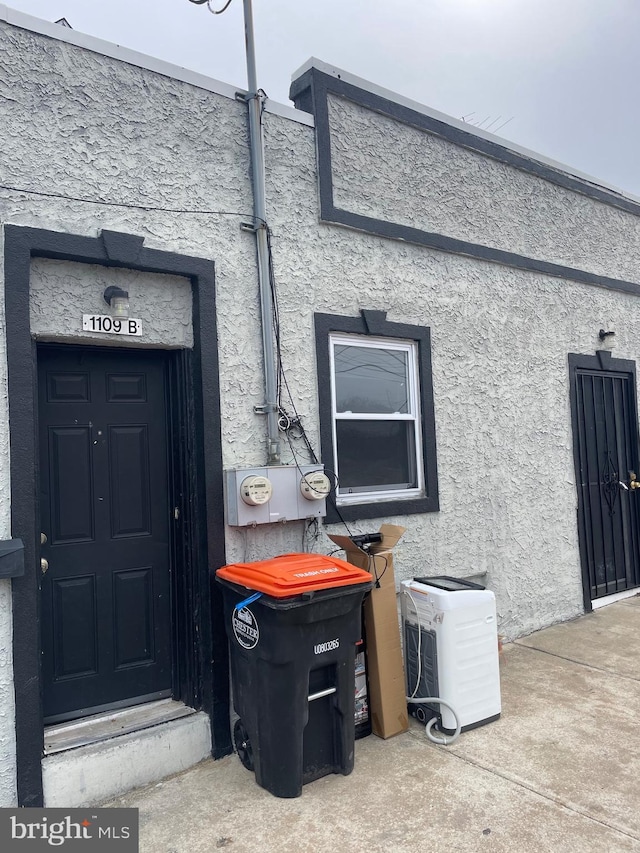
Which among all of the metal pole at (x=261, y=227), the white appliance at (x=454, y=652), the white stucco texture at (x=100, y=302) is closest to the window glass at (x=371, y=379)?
the metal pole at (x=261, y=227)

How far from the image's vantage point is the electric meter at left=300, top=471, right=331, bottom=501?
444 cm

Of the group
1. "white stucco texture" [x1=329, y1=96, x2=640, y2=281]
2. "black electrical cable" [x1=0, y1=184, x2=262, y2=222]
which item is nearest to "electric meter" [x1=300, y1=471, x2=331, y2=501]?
"black electrical cable" [x1=0, y1=184, x2=262, y2=222]

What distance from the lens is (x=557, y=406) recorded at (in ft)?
21.7

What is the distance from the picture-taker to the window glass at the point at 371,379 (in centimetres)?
511

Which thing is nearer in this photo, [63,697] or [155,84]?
[63,697]

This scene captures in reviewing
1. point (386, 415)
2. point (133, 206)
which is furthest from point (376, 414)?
point (133, 206)

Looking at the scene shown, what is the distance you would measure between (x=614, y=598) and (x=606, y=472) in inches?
52.0

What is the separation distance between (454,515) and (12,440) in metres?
3.47

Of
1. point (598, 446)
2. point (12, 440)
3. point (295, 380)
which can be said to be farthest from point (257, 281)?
point (598, 446)

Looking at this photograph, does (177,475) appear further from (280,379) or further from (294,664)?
(294,664)

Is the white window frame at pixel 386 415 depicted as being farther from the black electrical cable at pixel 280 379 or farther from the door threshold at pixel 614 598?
the door threshold at pixel 614 598

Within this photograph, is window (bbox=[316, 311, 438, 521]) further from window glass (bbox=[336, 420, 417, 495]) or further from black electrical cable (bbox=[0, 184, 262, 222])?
black electrical cable (bbox=[0, 184, 262, 222])

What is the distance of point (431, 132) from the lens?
570 centimetres

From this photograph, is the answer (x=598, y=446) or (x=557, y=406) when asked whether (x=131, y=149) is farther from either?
(x=598, y=446)
